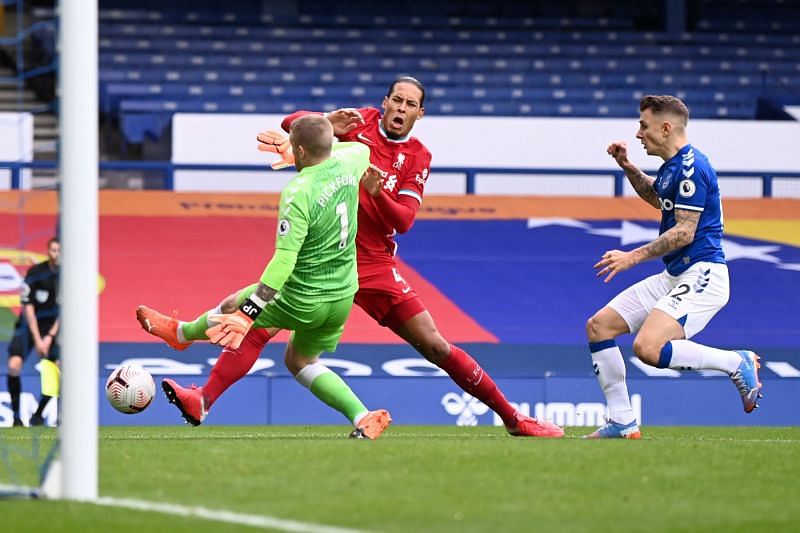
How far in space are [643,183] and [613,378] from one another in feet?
4.16

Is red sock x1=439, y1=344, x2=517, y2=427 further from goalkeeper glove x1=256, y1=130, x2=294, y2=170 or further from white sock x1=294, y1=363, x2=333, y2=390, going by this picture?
goalkeeper glove x1=256, y1=130, x2=294, y2=170

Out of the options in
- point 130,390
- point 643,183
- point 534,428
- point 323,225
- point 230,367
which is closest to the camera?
point 323,225

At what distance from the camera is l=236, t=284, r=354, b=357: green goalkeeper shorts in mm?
8195

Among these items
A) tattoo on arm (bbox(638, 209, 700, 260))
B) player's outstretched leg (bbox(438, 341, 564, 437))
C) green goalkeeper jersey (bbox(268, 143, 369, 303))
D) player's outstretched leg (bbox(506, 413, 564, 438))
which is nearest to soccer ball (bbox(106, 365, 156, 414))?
green goalkeeper jersey (bbox(268, 143, 369, 303))

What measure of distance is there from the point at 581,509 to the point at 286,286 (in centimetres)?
308

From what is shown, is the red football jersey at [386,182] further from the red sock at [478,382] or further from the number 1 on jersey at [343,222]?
the number 1 on jersey at [343,222]

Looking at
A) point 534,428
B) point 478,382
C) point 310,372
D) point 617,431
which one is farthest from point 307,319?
point 617,431

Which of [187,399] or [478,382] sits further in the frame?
[478,382]

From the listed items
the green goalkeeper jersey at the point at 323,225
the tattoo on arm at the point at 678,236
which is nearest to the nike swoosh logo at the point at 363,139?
the green goalkeeper jersey at the point at 323,225

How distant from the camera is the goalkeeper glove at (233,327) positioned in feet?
25.4

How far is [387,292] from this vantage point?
927 cm

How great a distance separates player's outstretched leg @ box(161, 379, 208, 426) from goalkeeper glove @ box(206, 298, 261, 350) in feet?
2.29

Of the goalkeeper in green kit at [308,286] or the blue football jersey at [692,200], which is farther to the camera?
the blue football jersey at [692,200]

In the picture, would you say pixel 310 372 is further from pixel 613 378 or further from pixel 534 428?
pixel 613 378
